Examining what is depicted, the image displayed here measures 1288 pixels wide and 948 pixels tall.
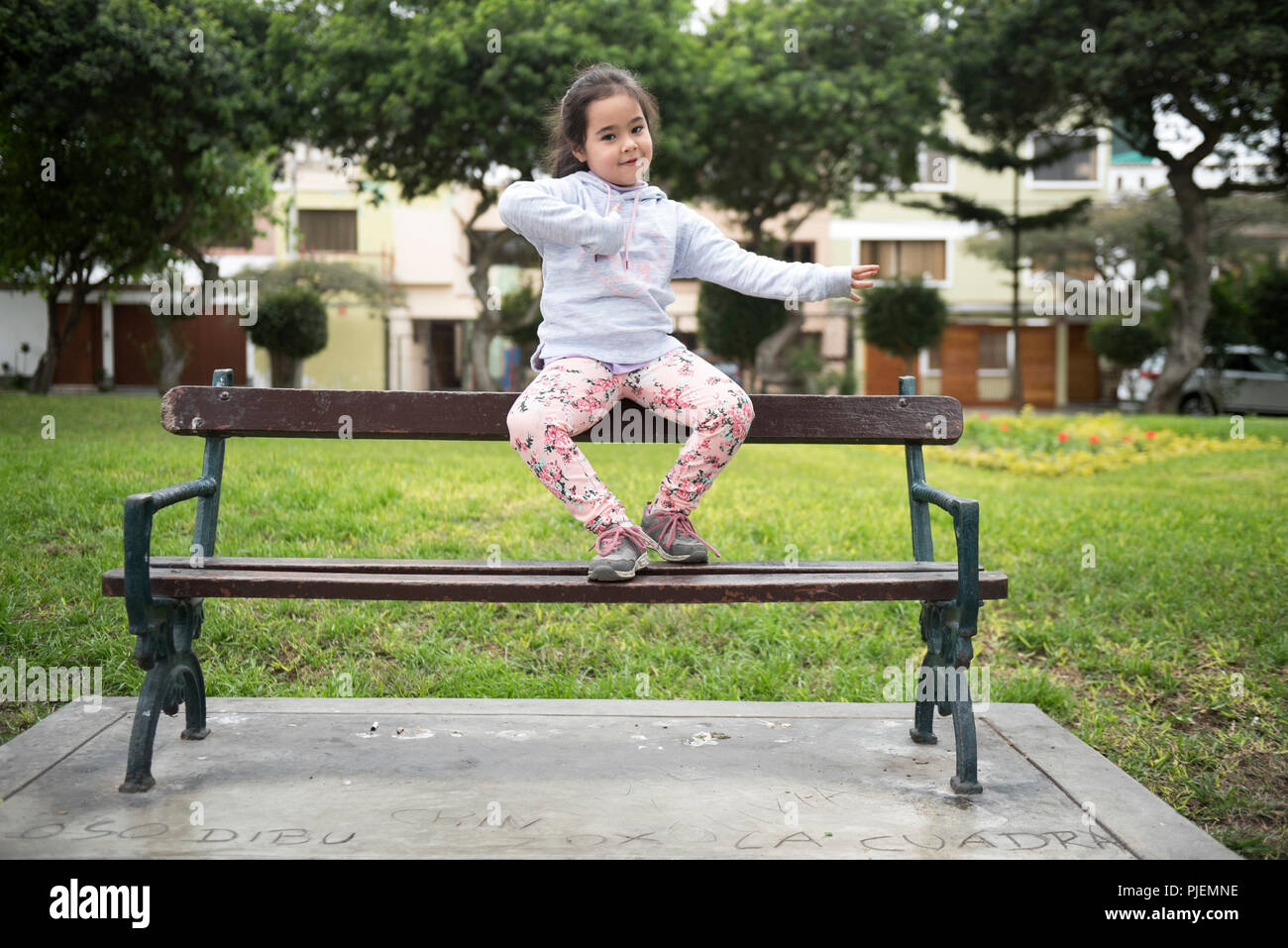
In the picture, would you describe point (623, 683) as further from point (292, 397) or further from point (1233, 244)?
point (1233, 244)

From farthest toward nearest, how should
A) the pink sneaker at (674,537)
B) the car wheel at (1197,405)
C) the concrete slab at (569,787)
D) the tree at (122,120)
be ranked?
the car wheel at (1197,405) < the tree at (122,120) < the pink sneaker at (674,537) < the concrete slab at (569,787)

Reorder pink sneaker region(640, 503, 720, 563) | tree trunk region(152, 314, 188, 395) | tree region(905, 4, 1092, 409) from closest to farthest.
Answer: pink sneaker region(640, 503, 720, 563) < tree region(905, 4, 1092, 409) < tree trunk region(152, 314, 188, 395)

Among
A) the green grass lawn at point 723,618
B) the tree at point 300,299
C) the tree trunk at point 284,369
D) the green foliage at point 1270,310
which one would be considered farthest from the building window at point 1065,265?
the green grass lawn at point 723,618

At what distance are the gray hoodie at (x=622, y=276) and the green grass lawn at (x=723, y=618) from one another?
1.26 m

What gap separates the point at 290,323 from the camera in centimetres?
2172

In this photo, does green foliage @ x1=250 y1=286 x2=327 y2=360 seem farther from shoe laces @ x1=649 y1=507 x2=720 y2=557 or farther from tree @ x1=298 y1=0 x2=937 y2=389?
shoe laces @ x1=649 y1=507 x2=720 y2=557

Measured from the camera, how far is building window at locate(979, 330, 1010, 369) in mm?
31062

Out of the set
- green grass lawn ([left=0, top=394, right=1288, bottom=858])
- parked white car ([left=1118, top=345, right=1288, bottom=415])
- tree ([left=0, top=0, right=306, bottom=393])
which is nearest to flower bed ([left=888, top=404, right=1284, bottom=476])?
green grass lawn ([left=0, top=394, right=1288, bottom=858])

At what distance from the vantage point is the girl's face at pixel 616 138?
9.71ft

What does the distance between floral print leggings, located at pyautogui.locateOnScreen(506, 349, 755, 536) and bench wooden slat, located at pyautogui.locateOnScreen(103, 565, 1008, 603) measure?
22 centimetres

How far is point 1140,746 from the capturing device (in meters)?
3.34

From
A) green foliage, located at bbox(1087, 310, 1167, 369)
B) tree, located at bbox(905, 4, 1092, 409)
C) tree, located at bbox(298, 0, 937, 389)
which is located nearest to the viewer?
tree, located at bbox(298, 0, 937, 389)

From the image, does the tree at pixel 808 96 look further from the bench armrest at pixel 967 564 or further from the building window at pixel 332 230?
the building window at pixel 332 230
